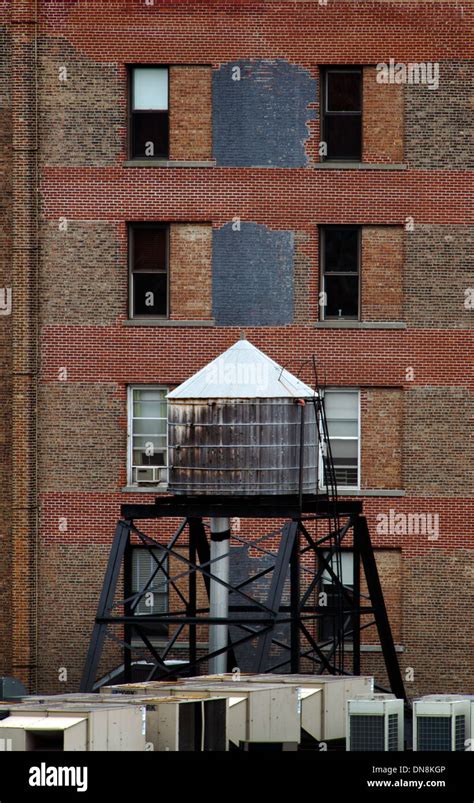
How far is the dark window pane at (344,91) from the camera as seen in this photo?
44.3m

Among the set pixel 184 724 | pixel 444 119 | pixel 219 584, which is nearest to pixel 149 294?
pixel 444 119

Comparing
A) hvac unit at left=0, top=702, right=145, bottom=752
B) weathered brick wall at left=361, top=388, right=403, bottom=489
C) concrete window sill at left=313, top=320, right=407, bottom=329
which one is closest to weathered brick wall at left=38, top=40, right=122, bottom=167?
concrete window sill at left=313, top=320, right=407, bottom=329

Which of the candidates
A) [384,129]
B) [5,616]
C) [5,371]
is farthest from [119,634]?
[384,129]

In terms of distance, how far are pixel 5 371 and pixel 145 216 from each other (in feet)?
18.7

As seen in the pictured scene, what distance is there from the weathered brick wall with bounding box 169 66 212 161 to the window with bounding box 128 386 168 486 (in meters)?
6.49

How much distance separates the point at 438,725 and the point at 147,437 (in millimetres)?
18742

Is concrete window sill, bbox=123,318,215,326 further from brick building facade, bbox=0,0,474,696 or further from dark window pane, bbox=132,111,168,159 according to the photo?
dark window pane, bbox=132,111,168,159

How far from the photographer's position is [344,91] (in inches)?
1746

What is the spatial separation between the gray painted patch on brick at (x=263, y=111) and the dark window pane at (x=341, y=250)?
2.11 meters

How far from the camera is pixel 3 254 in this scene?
1766 inches

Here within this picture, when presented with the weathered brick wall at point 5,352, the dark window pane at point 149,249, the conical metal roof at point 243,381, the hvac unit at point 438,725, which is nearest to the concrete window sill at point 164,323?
the dark window pane at point 149,249

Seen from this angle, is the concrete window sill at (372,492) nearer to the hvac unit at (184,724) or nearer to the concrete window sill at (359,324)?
the concrete window sill at (359,324)

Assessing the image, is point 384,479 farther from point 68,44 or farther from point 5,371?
point 68,44

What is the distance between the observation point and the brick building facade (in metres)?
43.8
